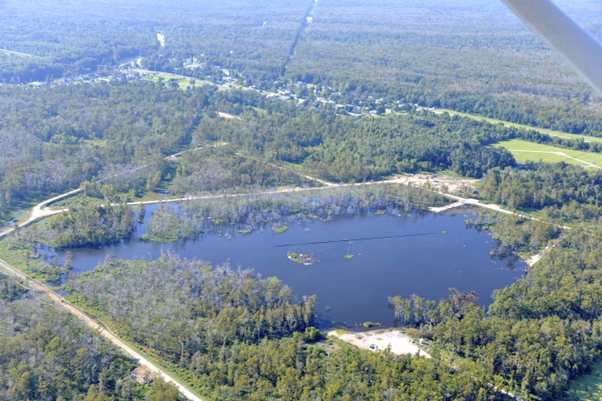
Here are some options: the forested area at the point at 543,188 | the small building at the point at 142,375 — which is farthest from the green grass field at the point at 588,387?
the forested area at the point at 543,188

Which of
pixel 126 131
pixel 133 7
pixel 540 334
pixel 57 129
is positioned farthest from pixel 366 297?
pixel 133 7

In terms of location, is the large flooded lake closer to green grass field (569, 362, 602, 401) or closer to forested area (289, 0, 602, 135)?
green grass field (569, 362, 602, 401)

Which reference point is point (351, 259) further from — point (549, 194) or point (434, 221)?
point (549, 194)

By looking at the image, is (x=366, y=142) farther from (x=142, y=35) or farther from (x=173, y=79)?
(x=142, y=35)

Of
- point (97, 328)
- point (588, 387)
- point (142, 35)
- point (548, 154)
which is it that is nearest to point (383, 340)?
point (588, 387)

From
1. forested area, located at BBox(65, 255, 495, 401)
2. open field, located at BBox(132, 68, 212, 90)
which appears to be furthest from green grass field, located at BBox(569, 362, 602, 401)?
open field, located at BBox(132, 68, 212, 90)
